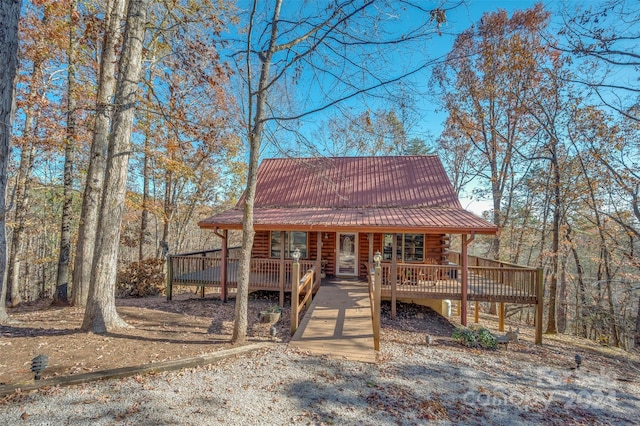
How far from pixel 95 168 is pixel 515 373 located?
10.7 m

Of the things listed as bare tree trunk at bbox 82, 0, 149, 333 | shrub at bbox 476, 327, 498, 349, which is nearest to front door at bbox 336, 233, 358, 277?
shrub at bbox 476, 327, 498, 349

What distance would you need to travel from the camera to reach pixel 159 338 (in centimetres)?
544

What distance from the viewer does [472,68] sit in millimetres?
15266

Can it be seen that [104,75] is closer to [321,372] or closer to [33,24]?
[33,24]

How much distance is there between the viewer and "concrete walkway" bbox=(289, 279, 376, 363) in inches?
210

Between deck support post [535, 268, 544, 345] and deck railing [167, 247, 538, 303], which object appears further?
deck railing [167, 247, 538, 303]

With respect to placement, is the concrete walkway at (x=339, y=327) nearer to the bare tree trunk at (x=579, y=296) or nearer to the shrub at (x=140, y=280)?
the shrub at (x=140, y=280)

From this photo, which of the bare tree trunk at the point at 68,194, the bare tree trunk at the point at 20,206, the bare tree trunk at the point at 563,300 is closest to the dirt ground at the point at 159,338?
the bare tree trunk at the point at 68,194

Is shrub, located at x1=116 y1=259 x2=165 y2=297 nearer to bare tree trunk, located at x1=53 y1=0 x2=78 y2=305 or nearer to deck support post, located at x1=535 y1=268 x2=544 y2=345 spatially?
bare tree trunk, located at x1=53 y1=0 x2=78 y2=305

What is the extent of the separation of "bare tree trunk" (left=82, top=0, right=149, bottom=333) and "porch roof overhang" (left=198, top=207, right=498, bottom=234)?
4.19 metres

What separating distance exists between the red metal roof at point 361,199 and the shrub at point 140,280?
401 cm

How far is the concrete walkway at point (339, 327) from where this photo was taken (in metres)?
5.34

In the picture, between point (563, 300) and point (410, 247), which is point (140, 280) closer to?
point (410, 247)

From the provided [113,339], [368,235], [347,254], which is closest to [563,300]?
[368,235]
